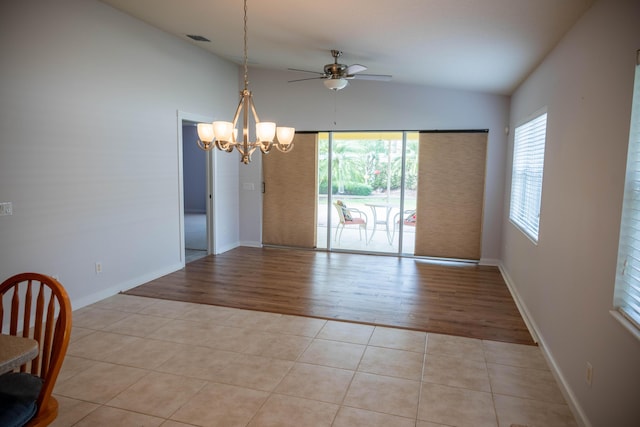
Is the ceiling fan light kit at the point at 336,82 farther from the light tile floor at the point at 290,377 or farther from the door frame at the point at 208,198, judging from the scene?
the light tile floor at the point at 290,377

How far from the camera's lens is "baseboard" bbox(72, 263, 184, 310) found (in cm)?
409

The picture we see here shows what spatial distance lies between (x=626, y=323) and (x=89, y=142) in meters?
4.47

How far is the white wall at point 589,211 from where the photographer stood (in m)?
1.94

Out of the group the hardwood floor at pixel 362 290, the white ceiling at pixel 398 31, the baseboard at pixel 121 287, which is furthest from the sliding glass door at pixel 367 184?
the baseboard at pixel 121 287

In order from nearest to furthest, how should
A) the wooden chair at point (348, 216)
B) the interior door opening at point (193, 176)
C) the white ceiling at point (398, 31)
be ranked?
the white ceiling at point (398, 31)
the wooden chair at point (348, 216)
the interior door opening at point (193, 176)

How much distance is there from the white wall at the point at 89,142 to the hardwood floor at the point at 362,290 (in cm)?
63

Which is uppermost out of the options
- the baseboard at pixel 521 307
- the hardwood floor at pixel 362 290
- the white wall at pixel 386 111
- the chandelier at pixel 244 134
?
the white wall at pixel 386 111

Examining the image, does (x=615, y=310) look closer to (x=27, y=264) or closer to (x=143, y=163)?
(x=27, y=264)

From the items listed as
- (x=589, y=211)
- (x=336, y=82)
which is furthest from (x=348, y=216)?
(x=589, y=211)

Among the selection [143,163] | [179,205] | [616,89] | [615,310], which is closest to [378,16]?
[616,89]

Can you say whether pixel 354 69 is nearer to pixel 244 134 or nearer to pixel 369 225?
pixel 244 134

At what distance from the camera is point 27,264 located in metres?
3.55

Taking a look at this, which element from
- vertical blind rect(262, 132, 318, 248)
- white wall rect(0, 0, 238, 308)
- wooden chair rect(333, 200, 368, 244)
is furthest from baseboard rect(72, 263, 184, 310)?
wooden chair rect(333, 200, 368, 244)

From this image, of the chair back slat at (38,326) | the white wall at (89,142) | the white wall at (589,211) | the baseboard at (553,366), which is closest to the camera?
the chair back slat at (38,326)
